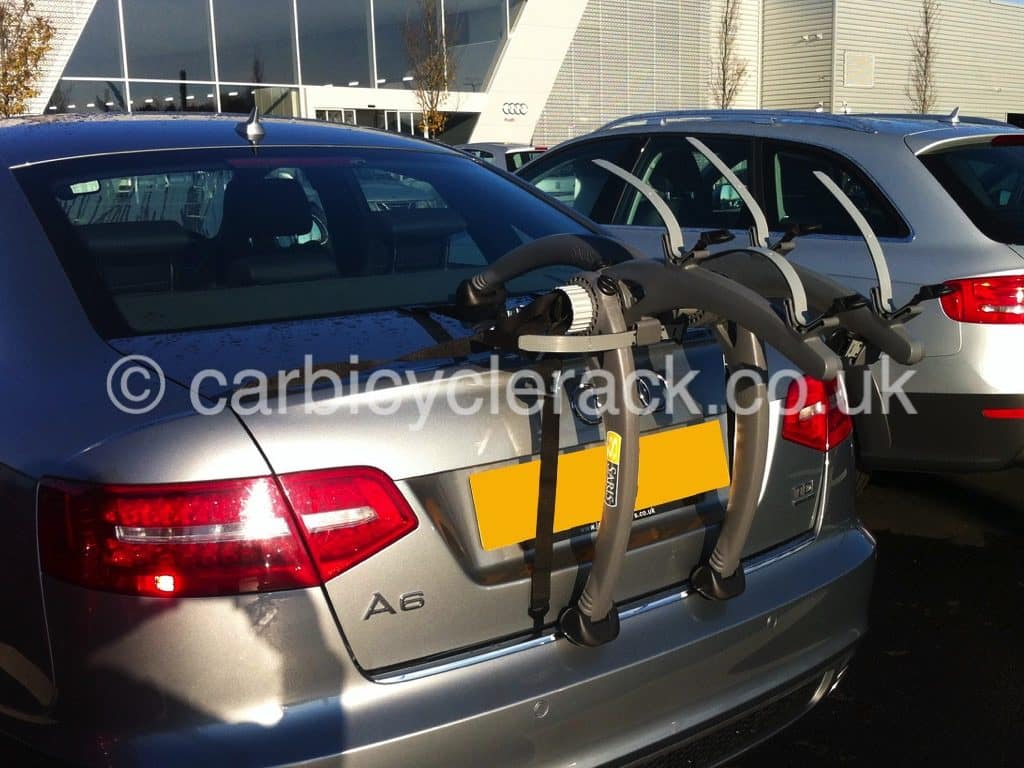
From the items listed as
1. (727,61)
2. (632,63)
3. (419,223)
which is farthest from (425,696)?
(727,61)

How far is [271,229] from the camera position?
106 inches

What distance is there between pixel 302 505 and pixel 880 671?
2.29m

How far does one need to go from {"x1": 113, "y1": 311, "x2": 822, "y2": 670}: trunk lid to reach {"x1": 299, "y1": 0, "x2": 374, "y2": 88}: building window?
71.2 ft

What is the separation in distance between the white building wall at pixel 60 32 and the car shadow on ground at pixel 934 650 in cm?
1782

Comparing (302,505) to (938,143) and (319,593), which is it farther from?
(938,143)

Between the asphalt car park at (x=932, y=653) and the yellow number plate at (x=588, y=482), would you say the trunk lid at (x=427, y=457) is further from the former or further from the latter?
the asphalt car park at (x=932, y=653)

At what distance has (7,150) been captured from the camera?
8.16 ft

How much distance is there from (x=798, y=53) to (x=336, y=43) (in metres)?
19.6

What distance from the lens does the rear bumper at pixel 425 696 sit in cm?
166

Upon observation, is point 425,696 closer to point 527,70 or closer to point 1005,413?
point 1005,413

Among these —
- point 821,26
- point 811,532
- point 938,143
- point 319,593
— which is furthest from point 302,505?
point 821,26

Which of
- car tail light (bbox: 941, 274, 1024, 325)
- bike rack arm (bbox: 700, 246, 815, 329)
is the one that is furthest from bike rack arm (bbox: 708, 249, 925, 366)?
car tail light (bbox: 941, 274, 1024, 325)

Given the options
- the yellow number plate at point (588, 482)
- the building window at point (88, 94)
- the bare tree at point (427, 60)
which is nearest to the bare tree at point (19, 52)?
the building window at point (88, 94)

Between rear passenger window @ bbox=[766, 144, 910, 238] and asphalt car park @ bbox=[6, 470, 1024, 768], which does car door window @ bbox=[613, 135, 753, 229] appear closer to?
rear passenger window @ bbox=[766, 144, 910, 238]
